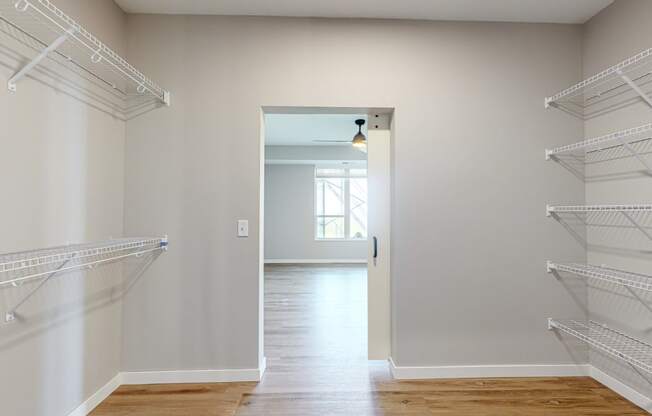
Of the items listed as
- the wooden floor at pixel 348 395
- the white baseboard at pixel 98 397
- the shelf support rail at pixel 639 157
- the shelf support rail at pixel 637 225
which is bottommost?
the wooden floor at pixel 348 395

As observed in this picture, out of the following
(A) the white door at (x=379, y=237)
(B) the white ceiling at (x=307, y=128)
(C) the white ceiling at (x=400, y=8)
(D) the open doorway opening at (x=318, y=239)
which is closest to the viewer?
(C) the white ceiling at (x=400, y=8)

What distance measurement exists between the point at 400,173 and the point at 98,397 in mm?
2427

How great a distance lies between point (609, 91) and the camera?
89.0 inches

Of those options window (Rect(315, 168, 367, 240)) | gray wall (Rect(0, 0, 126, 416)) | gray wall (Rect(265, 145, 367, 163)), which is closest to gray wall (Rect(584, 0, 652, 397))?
gray wall (Rect(0, 0, 126, 416))

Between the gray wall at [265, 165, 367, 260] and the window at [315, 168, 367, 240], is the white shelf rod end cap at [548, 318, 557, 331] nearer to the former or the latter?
the gray wall at [265, 165, 367, 260]

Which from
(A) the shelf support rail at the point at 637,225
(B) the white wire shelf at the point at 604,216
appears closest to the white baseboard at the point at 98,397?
(B) the white wire shelf at the point at 604,216

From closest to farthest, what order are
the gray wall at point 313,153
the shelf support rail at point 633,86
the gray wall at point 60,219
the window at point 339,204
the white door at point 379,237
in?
the gray wall at point 60,219 → the shelf support rail at point 633,86 → the white door at point 379,237 → the gray wall at point 313,153 → the window at point 339,204

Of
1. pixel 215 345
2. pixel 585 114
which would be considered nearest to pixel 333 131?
pixel 585 114

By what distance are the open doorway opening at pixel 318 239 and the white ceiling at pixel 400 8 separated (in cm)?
67

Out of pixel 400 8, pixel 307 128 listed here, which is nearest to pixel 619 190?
pixel 400 8

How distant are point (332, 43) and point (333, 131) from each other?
343 centimetres

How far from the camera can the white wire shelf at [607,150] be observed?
1.98 metres

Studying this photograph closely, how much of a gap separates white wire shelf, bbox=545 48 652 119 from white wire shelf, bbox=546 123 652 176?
22 centimetres

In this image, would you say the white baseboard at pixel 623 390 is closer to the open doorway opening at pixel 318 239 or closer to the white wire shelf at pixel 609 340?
the white wire shelf at pixel 609 340
